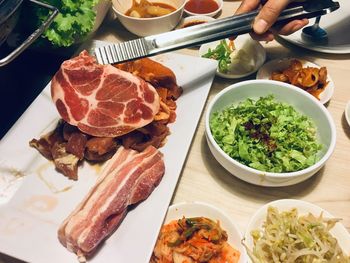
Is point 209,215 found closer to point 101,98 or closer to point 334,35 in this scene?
point 101,98

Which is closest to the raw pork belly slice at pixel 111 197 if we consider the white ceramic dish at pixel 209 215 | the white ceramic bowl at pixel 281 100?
the white ceramic dish at pixel 209 215

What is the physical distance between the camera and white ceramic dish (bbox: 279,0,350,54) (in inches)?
79.5

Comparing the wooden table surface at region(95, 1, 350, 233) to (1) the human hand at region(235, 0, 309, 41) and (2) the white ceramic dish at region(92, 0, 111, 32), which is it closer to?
(1) the human hand at region(235, 0, 309, 41)

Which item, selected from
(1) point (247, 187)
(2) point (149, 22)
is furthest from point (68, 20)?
(1) point (247, 187)

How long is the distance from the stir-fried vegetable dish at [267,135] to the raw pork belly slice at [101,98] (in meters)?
0.32

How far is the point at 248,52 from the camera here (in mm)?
2020

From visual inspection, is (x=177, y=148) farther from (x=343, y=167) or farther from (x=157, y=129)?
(x=343, y=167)

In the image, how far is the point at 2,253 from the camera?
4.29 feet

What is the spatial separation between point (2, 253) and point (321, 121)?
4.39 ft

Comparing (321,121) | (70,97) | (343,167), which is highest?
(70,97)

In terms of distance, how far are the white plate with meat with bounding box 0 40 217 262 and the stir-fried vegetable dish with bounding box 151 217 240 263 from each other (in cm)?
6

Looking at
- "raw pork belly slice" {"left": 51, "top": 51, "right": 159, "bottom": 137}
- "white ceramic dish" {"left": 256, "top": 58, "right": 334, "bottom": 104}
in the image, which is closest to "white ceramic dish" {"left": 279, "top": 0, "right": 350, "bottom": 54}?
"white ceramic dish" {"left": 256, "top": 58, "right": 334, "bottom": 104}

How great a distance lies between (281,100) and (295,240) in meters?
0.66

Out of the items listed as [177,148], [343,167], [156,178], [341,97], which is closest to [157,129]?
[177,148]
